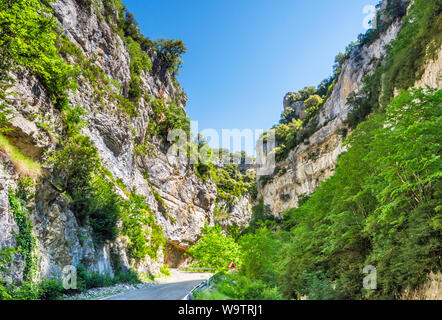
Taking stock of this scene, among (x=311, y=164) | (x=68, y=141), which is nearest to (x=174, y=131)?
(x=311, y=164)

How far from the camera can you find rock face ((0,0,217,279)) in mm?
13078

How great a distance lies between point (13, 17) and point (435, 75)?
22.5 metres

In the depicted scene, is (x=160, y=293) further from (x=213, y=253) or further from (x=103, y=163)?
(x=213, y=253)

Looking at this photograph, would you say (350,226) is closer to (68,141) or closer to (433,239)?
(433,239)

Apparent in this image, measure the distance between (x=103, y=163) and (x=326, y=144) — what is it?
3352 centimetres

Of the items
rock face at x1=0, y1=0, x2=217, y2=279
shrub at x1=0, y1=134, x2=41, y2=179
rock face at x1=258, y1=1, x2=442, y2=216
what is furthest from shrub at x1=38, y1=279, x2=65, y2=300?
rock face at x1=258, y1=1, x2=442, y2=216

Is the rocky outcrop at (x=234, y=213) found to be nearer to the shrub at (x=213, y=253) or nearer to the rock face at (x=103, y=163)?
the rock face at (x=103, y=163)

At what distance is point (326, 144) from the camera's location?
41.7 m

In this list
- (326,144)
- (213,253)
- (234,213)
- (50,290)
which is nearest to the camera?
(50,290)

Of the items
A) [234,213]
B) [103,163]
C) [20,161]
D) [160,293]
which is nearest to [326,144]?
[103,163]

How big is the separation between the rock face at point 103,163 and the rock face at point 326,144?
19373mm

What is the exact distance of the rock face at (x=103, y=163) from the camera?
13078 millimetres

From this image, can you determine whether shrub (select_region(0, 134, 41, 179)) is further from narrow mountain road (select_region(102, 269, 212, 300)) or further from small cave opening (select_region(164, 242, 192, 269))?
small cave opening (select_region(164, 242, 192, 269))

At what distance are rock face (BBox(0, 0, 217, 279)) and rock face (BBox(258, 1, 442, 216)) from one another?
19.4 metres
